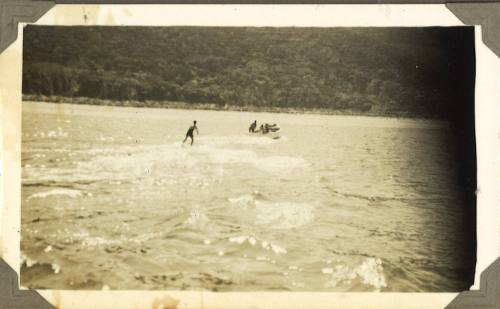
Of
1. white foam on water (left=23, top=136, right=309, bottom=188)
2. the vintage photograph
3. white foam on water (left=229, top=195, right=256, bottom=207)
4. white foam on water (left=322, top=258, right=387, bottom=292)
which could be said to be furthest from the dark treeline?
white foam on water (left=322, top=258, right=387, bottom=292)

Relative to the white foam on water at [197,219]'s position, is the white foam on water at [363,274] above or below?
below

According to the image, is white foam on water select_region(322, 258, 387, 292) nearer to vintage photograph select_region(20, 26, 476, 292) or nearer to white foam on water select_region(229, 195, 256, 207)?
vintage photograph select_region(20, 26, 476, 292)

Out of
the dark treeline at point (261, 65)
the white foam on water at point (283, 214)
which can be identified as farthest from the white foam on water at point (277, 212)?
the dark treeline at point (261, 65)

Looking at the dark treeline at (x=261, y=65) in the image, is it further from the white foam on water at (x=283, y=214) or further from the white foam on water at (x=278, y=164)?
the white foam on water at (x=283, y=214)

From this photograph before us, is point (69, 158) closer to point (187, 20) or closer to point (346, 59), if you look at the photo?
point (187, 20)

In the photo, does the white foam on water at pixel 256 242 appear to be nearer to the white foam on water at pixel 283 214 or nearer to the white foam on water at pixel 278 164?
the white foam on water at pixel 283 214

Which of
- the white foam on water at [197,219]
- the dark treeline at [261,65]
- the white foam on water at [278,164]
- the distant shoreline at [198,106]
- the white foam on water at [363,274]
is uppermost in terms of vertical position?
the dark treeline at [261,65]

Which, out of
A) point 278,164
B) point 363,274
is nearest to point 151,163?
point 278,164
